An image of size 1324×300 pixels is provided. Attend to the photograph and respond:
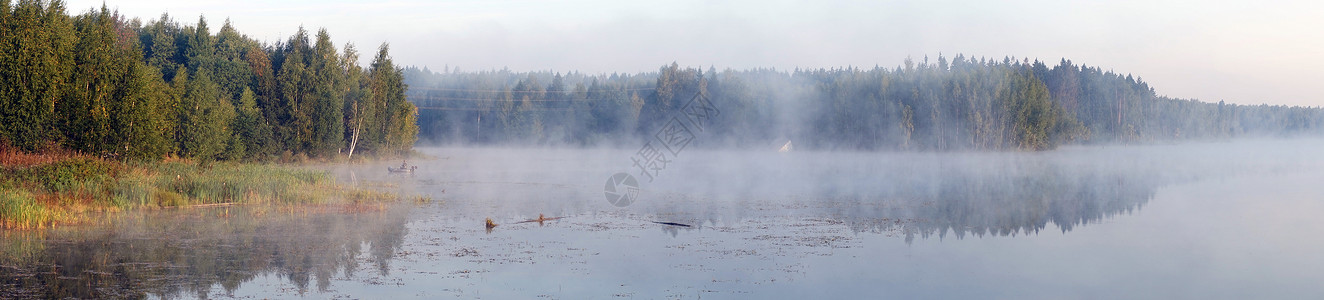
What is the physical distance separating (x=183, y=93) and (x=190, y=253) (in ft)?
82.1

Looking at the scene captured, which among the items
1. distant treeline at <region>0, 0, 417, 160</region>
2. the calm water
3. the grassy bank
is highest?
distant treeline at <region>0, 0, 417, 160</region>

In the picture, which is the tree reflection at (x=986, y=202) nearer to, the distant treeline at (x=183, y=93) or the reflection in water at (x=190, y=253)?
the reflection in water at (x=190, y=253)

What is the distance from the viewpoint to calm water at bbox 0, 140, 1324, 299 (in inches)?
520

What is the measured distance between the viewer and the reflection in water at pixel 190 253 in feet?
41.1

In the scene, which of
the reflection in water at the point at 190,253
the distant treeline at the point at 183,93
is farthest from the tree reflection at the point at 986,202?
the distant treeline at the point at 183,93

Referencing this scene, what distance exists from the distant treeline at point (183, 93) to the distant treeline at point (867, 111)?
1961 inches

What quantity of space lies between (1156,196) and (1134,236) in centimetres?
1328

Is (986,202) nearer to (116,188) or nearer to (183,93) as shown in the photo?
(116,188)

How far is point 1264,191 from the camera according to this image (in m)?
34.3

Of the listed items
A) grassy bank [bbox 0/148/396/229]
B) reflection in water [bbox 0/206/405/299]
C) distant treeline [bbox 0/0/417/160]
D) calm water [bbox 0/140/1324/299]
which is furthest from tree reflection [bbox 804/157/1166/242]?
distant treeline [bbox 0/0/417/160]

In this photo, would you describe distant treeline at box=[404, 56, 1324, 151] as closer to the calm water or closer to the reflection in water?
the calm water

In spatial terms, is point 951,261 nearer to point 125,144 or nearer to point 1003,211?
point 1003,211

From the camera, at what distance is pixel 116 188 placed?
73.7 feet

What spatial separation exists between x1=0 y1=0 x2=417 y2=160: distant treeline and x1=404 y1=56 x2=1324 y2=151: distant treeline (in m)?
49.8
